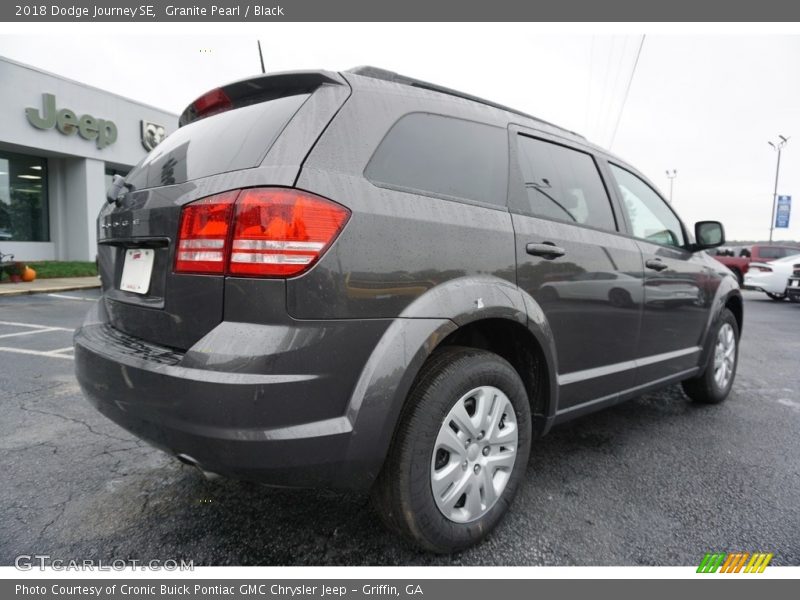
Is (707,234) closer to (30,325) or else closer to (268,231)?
(268,231)

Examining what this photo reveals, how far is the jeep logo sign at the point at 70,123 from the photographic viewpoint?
14.0m

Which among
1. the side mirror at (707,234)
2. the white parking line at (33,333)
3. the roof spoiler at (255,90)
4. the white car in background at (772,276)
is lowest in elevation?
the white parking line at (33,333)

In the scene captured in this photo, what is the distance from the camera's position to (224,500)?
218 centimetres

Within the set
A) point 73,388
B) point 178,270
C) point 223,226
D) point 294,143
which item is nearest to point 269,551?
point 178,270

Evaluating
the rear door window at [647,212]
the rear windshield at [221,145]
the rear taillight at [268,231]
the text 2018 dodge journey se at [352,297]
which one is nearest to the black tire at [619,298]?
the text 2018 dodge journey se at [352,297]

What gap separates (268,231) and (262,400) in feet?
1.61

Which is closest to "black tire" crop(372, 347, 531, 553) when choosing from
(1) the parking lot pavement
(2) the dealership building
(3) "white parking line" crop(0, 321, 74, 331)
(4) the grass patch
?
(1) the parking lot pavement

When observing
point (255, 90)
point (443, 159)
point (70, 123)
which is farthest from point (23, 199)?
point (443, 159)

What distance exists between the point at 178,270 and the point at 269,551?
1059 mm

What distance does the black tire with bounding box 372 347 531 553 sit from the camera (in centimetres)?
168

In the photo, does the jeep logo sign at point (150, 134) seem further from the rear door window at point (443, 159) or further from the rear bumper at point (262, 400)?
the rear bumper at point (262, 400)

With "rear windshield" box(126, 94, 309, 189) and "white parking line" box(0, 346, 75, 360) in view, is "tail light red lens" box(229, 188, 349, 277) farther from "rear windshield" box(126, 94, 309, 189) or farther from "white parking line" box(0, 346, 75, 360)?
"white parking line" box(0, 346, 75, 360)

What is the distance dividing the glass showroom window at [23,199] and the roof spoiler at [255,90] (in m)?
16.2

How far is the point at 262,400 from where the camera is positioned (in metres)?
1.42
